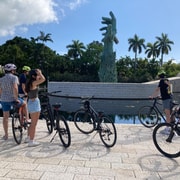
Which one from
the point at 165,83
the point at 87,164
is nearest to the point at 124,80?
the point at 165,83

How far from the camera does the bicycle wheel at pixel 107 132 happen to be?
16.4 ft

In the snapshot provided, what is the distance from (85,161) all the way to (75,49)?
4948cm

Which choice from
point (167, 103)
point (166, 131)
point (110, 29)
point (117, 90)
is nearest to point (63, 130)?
point (166, 131)

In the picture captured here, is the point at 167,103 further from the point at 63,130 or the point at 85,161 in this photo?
the point at 85,161

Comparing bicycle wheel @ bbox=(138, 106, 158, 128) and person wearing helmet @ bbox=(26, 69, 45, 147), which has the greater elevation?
person wearing helmet @ bbox=(26, 69, 45, 147)

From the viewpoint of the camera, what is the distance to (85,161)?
4078mm

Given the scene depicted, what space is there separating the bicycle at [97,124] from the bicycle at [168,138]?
2.79ft

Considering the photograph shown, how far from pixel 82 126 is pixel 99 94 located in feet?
45.6

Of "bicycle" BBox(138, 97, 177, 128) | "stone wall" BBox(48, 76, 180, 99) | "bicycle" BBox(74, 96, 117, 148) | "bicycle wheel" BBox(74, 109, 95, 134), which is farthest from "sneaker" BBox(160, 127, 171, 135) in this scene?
→ "stone wall" BBox(48, 76, 180, 99)

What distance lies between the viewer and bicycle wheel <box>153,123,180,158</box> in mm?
4527

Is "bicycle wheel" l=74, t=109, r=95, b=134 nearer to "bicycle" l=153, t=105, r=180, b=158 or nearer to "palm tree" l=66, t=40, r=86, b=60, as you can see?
"bicycle" l=153, t=105, r=180, b=158

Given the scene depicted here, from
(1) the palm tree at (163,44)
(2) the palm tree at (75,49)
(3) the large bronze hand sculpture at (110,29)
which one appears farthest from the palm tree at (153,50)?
(3) the large bronze hand sculpture at (110,29)

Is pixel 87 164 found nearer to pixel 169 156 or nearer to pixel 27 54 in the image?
pixel 169 156

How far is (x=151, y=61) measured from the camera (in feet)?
171
